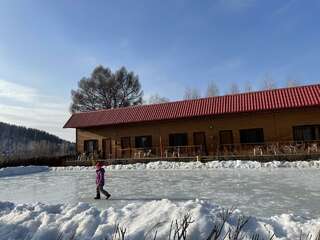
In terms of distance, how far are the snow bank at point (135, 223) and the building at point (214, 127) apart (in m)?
16.8

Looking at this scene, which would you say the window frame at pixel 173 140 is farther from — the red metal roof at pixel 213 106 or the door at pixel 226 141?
the door at pixel 226 141

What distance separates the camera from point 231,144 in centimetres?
2442

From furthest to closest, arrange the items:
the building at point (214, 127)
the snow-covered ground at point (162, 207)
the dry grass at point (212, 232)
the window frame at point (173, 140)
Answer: the window frame at point (173, 140)
the building at point (214, 127)
the snow-covered ground at point (162, 207)
the dry grass at point (212, 232)

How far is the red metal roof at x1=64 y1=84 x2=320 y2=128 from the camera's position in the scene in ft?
76.3

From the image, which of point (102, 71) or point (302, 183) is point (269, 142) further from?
point (102, 71)

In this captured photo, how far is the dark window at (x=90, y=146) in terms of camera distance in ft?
99.3

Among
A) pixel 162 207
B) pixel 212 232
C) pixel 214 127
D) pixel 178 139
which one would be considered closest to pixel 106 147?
pixel 178 139

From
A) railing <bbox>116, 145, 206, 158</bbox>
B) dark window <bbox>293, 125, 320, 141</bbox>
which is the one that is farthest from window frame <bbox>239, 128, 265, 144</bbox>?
railing <bbox>116, 145, 206, 158</bbox>

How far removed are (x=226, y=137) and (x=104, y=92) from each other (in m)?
28.5

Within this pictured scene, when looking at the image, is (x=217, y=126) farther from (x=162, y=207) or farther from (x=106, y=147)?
(x=162, y=207)

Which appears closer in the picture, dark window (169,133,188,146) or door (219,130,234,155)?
door (219,130,234,155)

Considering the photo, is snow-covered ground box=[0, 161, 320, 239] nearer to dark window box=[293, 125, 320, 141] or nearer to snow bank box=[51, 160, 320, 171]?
snow bank box=[51, 160, 320, 171]

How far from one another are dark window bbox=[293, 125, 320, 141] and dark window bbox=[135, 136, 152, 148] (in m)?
11.5

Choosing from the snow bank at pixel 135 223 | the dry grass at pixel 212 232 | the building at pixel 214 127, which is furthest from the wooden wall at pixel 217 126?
the dry grass at pixel 212 232
